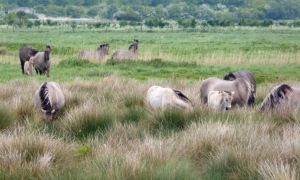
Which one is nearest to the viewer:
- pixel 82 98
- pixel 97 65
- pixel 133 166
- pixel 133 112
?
pixel 133 166

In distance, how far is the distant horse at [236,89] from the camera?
12.5 metres

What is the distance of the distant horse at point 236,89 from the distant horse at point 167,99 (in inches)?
62.6

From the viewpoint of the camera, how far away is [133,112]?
10.7 meters

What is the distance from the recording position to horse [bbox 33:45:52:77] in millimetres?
20828

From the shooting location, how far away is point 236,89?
1268 centimetres

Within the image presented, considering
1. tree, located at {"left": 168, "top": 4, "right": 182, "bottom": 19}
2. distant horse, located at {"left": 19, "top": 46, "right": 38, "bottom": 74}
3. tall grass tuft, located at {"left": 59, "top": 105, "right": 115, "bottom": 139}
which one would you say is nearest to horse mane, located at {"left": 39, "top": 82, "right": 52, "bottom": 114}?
tall grass tuft, located at {"left": 59, "top": 105, "right": 115, "bottom": 139}

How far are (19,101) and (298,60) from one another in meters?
16.9

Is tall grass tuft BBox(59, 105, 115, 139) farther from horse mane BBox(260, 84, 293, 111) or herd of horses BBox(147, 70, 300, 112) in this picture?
horse mane BBox(260, 84, 293, 111)

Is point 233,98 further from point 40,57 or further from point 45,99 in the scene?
point 40,57

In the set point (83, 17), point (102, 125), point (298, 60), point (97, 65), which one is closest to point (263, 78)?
point (298, 60)

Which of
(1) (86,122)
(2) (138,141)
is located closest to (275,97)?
(1) (86,122)

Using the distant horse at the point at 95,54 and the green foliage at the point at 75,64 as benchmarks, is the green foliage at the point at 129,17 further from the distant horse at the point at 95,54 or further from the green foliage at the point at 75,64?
the green foliage at the point at 75,64

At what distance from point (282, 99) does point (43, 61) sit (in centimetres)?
1241

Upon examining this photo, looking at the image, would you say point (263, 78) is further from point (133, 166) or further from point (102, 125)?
point (133, 166)
